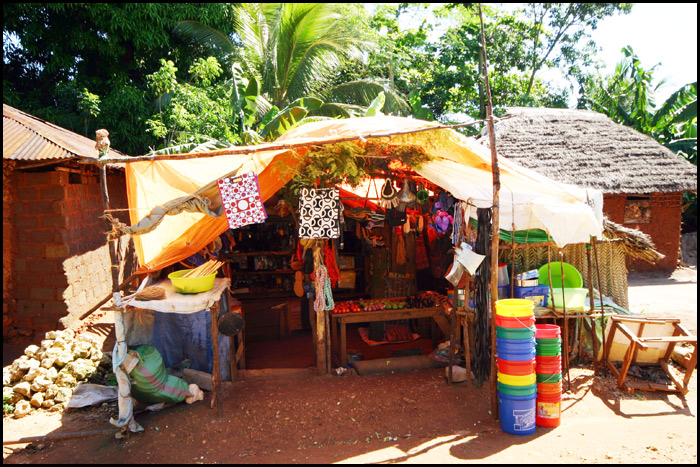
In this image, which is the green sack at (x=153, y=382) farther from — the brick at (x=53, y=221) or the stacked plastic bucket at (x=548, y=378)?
the stacked plastic bucket at (x=548, y=378)

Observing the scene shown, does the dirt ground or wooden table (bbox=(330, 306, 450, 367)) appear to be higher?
wooden table (bbox=(330, 306, 450, 367))

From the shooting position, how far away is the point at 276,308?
27.3 ft

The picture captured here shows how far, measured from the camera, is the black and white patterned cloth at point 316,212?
19.1ft

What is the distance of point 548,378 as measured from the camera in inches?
191

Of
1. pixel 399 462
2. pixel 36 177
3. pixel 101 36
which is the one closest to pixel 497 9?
pixel 101 36

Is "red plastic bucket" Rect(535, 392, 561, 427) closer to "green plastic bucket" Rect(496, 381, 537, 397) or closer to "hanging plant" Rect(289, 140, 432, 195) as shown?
"green plastic bucket" Rect(496, 381, 537, 397)

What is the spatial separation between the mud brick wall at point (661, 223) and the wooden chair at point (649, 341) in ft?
22.7

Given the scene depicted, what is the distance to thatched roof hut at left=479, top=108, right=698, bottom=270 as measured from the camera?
1180 cm

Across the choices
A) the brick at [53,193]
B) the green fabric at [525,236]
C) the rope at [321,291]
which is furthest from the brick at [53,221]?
the green fabric at [525,236]

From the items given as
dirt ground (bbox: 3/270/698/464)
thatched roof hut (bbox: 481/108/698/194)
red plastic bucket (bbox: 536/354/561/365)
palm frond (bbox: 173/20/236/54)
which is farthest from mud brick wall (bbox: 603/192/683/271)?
palm frond (bbox: 173/20/236/54)

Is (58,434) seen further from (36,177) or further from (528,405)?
(528,405)

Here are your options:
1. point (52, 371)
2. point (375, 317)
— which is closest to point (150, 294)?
point (52, 371)

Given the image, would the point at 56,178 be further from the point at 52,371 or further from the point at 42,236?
the point at 52,371

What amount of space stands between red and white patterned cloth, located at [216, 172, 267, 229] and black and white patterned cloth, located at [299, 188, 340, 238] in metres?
0.85
